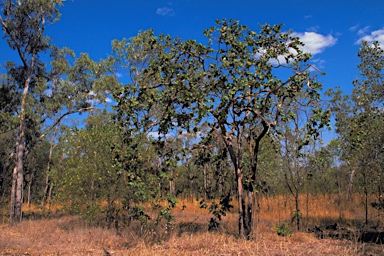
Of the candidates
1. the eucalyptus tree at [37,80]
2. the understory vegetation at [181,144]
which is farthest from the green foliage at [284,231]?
the eucalyptus tree at [37,80]

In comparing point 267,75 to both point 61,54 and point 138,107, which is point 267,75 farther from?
point 61,54

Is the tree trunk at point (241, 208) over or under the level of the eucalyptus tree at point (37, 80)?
under

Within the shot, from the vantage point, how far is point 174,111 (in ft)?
32.1

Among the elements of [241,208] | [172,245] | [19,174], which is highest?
[19,174]

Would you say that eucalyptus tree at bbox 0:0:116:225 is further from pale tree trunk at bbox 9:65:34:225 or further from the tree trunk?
the tree trunk

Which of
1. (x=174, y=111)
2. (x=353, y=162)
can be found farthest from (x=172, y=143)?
(x=353, y=162)

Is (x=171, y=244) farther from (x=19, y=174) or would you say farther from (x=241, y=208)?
(x=19, y=174)

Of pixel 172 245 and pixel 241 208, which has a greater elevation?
pixel 241 208

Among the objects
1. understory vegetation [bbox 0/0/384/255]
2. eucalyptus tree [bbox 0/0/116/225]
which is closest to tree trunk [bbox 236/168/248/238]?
understory vegetation [bbox 0/0/384/255]

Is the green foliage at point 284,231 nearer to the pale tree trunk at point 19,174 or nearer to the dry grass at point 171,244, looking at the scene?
the dry grass at point 171,244

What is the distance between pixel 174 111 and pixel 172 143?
3.60 ft

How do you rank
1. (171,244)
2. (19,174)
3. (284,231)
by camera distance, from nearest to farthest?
(171,244), (284,231), (19,174)

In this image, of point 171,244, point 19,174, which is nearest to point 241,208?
point 171,244

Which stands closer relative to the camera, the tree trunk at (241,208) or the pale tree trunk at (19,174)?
the tree trunk at (241,208)
